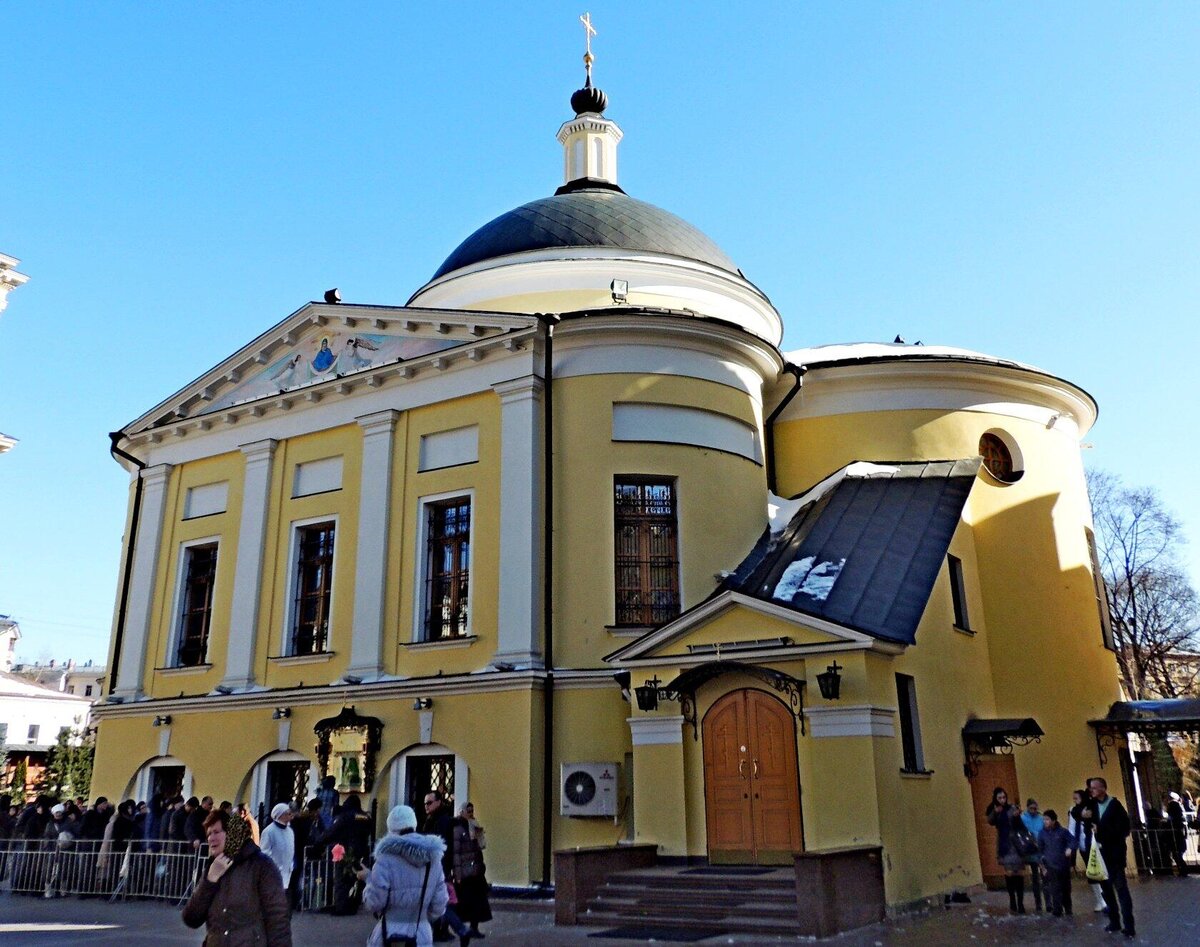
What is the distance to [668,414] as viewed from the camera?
17.8 metres

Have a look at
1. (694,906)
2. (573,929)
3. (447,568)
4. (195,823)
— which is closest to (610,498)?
(447,568)

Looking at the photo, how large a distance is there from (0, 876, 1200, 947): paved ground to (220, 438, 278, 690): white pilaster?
16.7 feet

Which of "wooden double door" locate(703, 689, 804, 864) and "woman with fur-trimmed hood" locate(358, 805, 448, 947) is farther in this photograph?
"wooden double door" locate(703, 689, 804, 864)

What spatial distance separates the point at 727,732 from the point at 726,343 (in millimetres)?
7046

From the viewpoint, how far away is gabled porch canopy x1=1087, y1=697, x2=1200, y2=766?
62.0 ft

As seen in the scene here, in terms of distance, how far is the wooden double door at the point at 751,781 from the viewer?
13.8 meters

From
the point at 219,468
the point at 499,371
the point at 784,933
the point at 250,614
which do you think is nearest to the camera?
the point at 784,933

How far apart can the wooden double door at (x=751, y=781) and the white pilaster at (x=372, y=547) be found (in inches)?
252

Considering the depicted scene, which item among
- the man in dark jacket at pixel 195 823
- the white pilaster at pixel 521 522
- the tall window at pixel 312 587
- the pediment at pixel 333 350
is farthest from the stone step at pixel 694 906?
the pediment at pixel 333 350

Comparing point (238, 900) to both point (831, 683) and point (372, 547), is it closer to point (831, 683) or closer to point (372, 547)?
point (831, 683)

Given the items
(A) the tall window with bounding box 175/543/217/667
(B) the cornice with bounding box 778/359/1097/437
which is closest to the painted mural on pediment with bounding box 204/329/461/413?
(A) the tall window with bounding box 175/543/217/667

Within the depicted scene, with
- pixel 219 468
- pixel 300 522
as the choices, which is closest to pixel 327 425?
pixel 300 522

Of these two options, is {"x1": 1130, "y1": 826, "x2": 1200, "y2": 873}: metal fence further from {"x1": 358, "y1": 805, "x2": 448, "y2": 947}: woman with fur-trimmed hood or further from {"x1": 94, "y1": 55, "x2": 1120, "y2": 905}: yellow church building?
{"x1": 358, "y1": 805, "x2": 448, "y2": 947}: woman with fur-trimmed hood

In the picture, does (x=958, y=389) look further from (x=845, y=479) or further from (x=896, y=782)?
(x=896, y=782)
